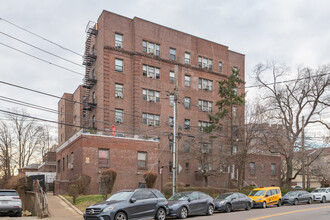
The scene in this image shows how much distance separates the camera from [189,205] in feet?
62.2

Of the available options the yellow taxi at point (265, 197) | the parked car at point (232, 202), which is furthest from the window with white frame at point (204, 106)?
the parked car at point (232, 202)

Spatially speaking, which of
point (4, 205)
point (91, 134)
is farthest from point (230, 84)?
point (4, 205)

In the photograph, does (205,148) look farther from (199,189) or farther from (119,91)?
Answer: (119,91)

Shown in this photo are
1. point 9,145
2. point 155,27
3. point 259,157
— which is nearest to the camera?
point 155,27

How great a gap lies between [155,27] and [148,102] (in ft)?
32.3

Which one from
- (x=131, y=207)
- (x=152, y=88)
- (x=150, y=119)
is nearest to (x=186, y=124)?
(x=150, y=119)

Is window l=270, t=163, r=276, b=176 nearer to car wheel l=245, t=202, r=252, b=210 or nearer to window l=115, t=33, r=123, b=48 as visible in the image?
window l=115, t=33, r=123, b=48

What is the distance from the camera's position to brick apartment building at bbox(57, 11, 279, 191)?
39.5m

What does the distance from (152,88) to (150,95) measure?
921mm

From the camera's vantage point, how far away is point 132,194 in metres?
16.0

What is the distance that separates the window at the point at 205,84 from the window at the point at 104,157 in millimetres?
18863

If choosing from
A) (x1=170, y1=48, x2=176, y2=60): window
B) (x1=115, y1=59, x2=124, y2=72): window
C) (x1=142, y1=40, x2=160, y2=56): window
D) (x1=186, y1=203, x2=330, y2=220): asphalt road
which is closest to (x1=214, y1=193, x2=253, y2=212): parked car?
(x1=186, y1=203, x2=330, y2=220): asphalt road

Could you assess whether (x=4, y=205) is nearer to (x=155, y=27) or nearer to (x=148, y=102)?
(x=148, y=102)

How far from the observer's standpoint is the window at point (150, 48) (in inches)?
1683
